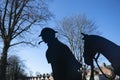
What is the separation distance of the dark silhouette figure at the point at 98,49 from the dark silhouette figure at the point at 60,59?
1.48 ft

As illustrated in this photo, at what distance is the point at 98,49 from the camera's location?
23.1 feet

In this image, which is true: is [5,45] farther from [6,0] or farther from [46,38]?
[46,38]

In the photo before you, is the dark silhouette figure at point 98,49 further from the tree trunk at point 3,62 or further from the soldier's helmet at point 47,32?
the tree trunk at point 3,62

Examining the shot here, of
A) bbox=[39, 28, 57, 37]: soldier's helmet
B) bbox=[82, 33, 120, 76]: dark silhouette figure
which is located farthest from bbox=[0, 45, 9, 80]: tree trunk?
bbox=[82, 33, 120, 76]: dark silhouette figure

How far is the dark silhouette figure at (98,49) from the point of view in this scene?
6.93 meters

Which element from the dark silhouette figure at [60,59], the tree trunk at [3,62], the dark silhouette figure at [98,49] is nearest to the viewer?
the dark silhouette figure at [60,59]

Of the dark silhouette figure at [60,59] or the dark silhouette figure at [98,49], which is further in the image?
the dark silhouette figure at [98,49]

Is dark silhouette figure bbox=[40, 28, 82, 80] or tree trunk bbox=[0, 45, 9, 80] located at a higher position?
tree trunk bbox=[0, 45, 9, 80]

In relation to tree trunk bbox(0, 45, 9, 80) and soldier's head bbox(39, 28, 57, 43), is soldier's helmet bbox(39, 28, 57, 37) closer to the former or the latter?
soldier's head bbox(39, 28, 57, 43)

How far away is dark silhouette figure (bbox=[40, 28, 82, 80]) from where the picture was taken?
6.54m

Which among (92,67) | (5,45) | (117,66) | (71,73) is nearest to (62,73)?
(71,73)

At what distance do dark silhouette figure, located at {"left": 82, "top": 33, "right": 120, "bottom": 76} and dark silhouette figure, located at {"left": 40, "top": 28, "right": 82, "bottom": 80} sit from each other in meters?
0.45

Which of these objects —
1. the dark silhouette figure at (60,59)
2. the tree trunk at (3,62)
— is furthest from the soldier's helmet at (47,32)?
the tree trunk at (3,62)

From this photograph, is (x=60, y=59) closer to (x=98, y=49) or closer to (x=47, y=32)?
(x=47, y=32)
